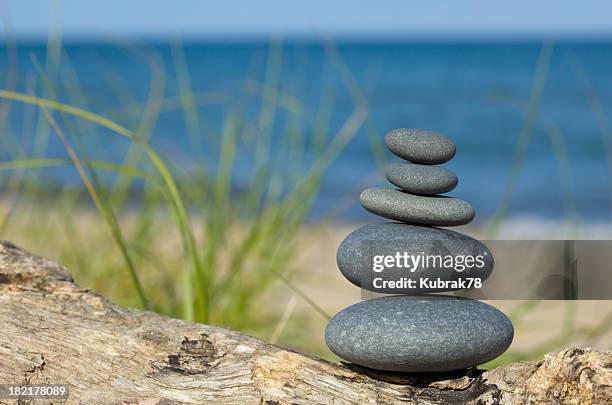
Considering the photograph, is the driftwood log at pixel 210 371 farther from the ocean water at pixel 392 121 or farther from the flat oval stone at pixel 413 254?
the ocean water at pixel 392 121

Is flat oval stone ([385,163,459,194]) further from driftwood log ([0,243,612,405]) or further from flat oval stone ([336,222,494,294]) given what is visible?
driftwood log ([0,243,612,405])

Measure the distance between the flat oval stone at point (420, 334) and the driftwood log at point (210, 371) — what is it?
53 millimetres

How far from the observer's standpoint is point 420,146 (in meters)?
1.67

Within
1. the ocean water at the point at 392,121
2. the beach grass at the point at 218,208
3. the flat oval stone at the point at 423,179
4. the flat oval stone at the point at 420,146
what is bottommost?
the flat oval stone at the point at 423,179

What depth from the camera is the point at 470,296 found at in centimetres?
172

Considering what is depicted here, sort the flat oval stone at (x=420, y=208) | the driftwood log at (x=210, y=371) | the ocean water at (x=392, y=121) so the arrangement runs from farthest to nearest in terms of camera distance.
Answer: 1. the ocean water at (x=392, y=121)
2. the flat oval stone at (x=420, y=208)
3. the driftwood log at (x=210, y=371)

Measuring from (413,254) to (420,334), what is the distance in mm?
180

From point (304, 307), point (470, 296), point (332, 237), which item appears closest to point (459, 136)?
point (332, 237)

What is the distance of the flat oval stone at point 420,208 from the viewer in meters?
1.64

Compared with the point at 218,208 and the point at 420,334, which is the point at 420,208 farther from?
the point at 218,208

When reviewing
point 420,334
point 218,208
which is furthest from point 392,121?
point 420,334

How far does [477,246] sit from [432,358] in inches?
11.2

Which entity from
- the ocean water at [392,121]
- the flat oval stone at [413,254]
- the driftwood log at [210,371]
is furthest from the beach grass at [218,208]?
the flat oval stone at [413,254]

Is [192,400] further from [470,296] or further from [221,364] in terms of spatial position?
[470,296]
